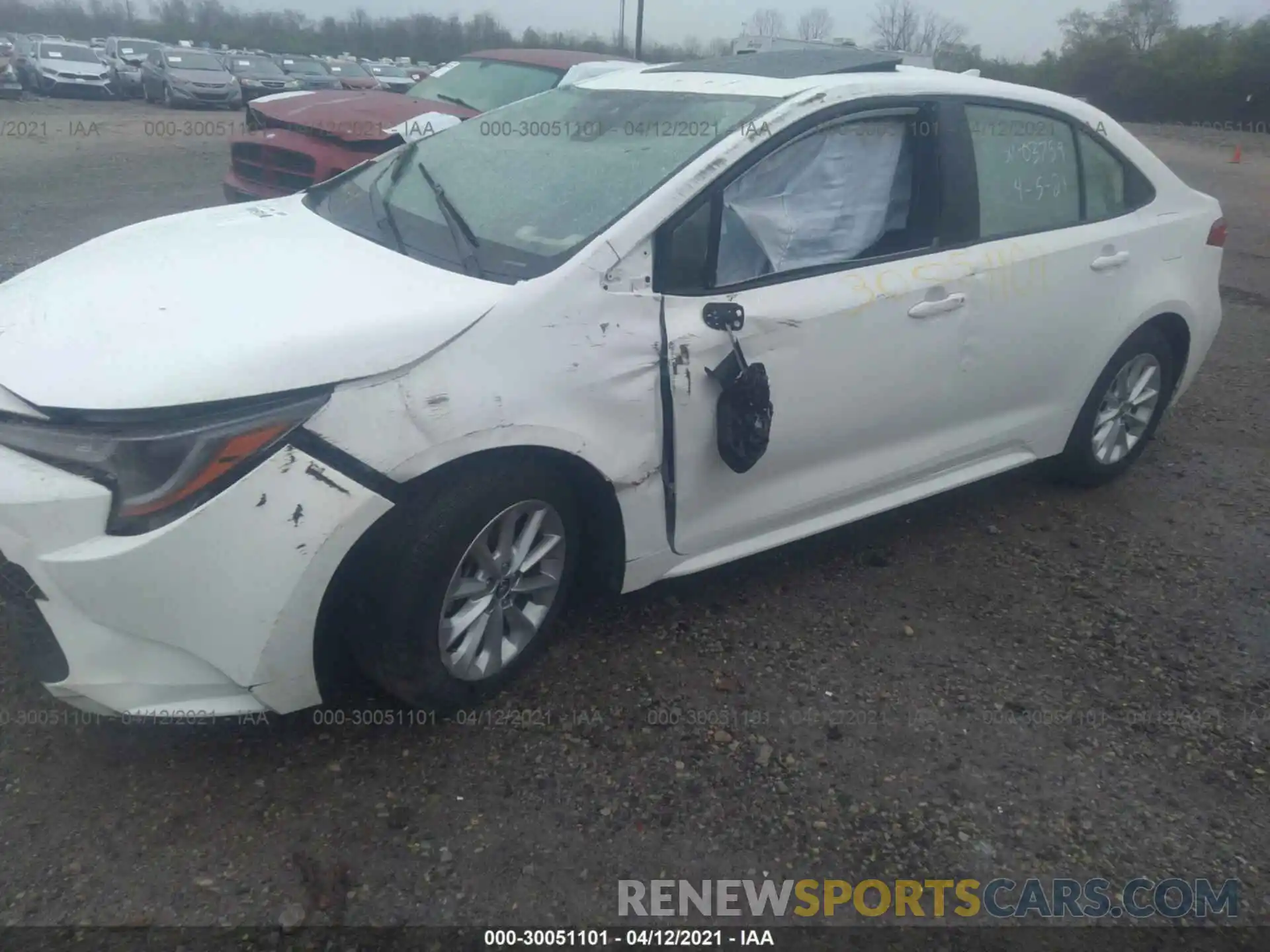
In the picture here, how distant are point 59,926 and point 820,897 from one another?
1.60m

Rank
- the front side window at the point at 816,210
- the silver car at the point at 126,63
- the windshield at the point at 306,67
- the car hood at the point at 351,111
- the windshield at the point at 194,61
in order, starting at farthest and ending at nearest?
the windshield at the point at 306,67 → the silver car at the point at 126,63 → the windshield at the point at 194,61 → the car hood at the point at 351,111 → the front side window at the point at 816,210

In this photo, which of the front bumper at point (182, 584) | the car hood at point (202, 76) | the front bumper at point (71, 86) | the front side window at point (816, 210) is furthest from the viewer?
the front bumper at point (71, 86)

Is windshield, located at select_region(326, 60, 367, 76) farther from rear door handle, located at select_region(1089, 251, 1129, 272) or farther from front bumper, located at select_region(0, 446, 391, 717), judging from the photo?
front bumper, located at select_region(0, 446, 391, 717)

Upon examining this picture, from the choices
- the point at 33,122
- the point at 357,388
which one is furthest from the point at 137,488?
the point at 33,122

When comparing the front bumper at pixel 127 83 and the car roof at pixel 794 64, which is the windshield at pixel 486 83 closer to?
the car roof at pixel 794 64

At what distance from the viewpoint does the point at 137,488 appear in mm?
2230

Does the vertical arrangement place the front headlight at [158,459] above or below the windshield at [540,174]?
below

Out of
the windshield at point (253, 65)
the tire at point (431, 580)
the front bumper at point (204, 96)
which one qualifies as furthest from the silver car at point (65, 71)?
the tire at point (431, 580)

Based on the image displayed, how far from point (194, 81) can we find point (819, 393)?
2361 cm

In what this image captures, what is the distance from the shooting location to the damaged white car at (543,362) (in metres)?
2.27

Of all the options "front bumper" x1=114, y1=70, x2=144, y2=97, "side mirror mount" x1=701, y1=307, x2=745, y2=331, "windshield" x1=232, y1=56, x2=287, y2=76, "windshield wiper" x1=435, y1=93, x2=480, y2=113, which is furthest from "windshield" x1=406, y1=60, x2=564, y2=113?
"front bumper" x1=114, y1=70, x2=144, y2=97

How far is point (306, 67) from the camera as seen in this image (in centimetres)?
2781

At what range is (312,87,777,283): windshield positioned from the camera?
2.90 meters

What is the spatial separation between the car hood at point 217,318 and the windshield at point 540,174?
0.63 feet
